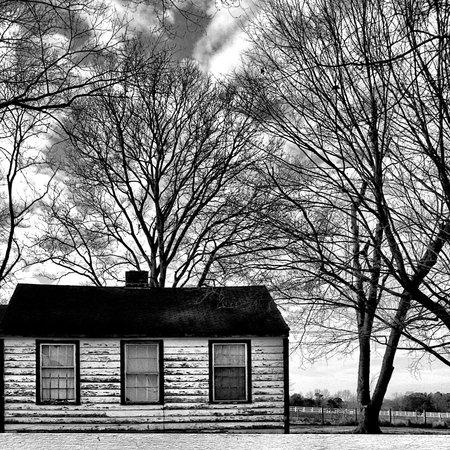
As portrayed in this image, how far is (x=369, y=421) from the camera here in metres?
21.1

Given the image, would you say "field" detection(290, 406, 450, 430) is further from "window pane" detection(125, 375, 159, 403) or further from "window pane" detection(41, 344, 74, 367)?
"window pane" detection(41, 344, 74, 367)

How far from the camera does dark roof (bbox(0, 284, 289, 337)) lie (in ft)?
56.5

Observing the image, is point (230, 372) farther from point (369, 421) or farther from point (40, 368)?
point (369, 421)

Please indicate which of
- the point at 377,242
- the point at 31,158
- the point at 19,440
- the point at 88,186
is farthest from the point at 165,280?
the point at 377,242

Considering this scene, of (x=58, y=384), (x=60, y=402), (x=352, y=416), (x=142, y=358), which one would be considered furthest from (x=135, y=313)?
(x=352, y=416)

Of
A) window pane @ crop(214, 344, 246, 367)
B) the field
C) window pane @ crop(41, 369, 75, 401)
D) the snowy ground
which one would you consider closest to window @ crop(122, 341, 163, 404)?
window pane @ crop(41, 369, 75, 401)

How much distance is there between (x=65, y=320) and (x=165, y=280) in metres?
7.07

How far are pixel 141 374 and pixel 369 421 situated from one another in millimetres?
7971

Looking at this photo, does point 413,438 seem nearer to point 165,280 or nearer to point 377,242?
point 377,242

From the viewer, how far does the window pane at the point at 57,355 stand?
17141 millimetres

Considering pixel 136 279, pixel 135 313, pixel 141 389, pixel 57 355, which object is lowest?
pixel 141 389

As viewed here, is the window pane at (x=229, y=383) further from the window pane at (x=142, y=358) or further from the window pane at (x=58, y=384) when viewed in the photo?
the window pane at (x=58, y=384)

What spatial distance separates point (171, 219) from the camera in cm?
2514

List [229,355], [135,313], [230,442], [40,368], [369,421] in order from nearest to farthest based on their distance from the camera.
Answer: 1. [230,442]
2. [40,368]
3. [229,355]
4. [135,313]
5. [369,421]
